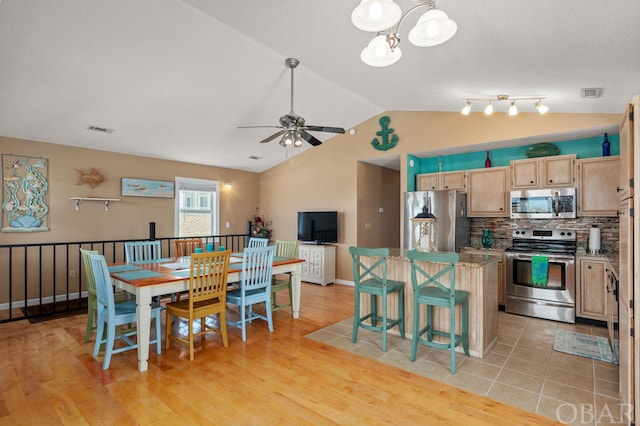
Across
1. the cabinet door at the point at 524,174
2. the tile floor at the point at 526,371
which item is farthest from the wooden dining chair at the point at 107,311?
the cabinet door at the point at 524,174

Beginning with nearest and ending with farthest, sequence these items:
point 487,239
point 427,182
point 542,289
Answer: point 542,289, point 487,239, point 427,182

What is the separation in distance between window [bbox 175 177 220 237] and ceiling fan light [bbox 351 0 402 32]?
5.78 meters

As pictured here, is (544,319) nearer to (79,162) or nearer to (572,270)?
(572,270)

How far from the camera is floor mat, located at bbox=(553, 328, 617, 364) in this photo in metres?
3.21

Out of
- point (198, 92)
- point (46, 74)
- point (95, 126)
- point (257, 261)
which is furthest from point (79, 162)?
point (257, 261)

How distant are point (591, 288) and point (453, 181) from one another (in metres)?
2.31

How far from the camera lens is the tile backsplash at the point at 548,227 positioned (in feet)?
14.3

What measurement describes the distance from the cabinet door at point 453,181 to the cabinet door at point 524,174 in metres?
0.72

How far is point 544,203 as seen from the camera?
4590 millimetres

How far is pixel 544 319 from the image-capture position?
4.35m

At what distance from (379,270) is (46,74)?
4.19 m

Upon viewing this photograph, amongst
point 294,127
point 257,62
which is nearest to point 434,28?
point 294,127

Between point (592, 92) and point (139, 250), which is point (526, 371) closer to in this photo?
point (592, 92)

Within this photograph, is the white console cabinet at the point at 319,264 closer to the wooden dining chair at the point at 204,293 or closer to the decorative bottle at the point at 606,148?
the wooden dining chair at the point at 204,293
